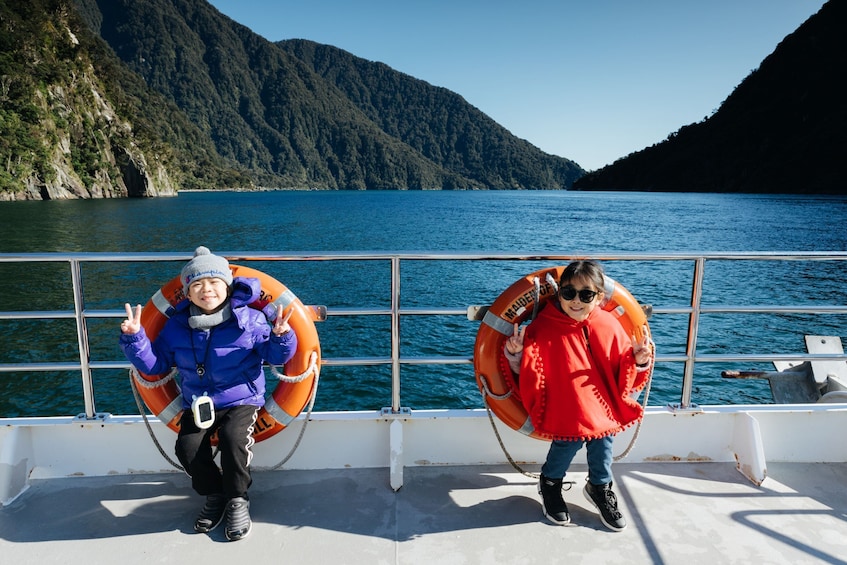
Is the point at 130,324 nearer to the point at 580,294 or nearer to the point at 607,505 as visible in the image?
the point at 580,294

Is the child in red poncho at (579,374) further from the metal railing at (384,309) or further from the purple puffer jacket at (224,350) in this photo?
the purple puffer jacket at (224,350)

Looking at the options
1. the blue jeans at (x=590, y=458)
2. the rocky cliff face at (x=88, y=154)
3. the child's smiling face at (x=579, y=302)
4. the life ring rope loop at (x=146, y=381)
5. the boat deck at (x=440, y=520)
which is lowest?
the boat deck at (x=440, y=520)

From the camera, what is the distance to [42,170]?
171 feet

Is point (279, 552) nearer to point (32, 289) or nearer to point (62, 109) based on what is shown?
point (32, 289)

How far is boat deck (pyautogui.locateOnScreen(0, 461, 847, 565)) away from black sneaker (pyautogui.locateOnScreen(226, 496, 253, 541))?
36 mm

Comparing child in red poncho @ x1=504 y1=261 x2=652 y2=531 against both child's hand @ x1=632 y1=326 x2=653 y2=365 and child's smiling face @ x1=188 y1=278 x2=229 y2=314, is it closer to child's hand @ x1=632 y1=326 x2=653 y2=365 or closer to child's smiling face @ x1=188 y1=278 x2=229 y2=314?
child's hand @ x1=632 y1=326 x2=653 y2=365

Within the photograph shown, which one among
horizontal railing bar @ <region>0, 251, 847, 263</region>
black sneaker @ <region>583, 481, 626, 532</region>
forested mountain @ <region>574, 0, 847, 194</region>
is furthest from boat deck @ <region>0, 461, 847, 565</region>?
forested mountain @ <region>574, 0, 847, 194</region>

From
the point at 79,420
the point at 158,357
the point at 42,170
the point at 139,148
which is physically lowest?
the point at 79,420

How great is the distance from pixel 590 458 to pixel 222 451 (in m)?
1.43

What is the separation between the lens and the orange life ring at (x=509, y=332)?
2.12 metres

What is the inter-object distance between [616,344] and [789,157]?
282 feet

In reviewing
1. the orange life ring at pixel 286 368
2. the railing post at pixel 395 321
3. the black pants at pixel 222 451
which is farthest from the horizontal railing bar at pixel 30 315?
the railing post at pixel 395 321

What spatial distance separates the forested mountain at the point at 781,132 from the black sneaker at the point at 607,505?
76790mm

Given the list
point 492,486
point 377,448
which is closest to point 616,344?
point 492,486
